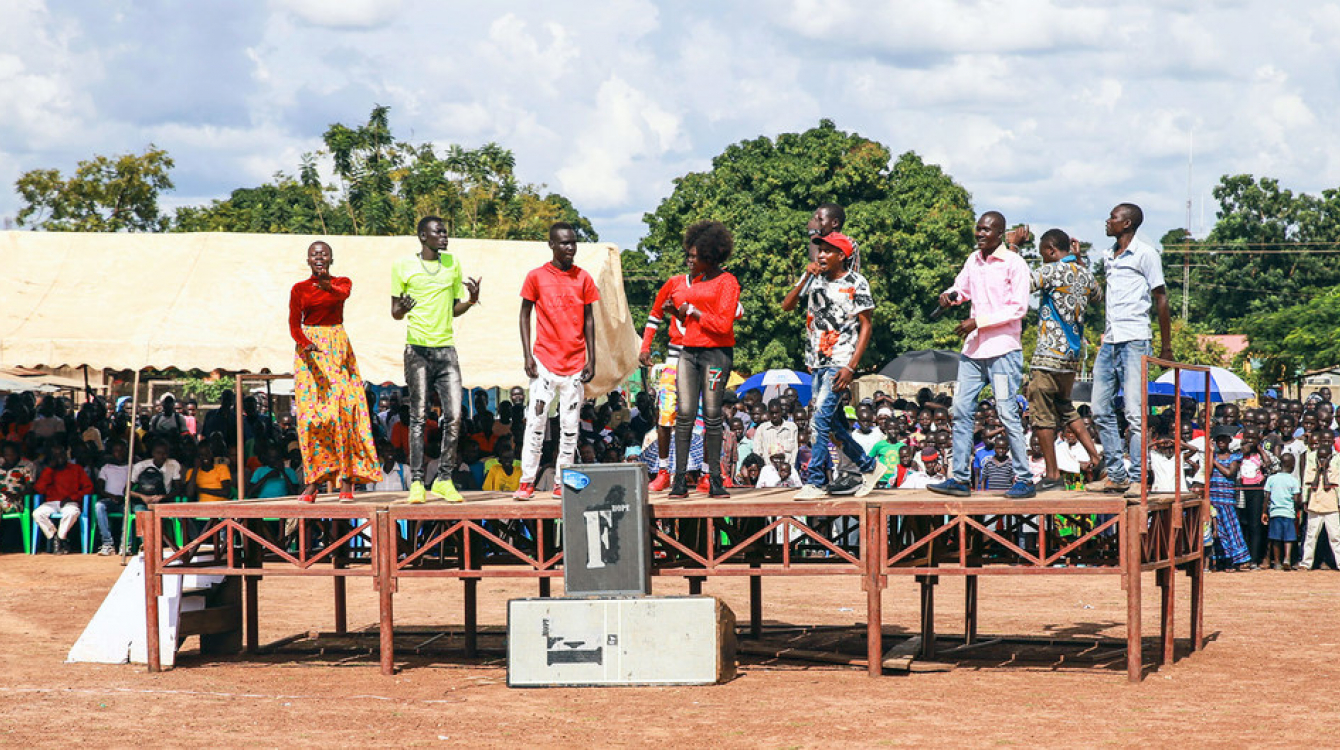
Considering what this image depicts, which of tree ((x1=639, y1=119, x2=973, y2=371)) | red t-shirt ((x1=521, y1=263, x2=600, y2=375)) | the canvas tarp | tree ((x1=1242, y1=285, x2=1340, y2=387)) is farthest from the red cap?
tree ((x1=1242, y1=285, x2=1340, y2=387))

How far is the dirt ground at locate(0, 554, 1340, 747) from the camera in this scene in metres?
8.55

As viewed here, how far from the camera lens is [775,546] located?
1212cm

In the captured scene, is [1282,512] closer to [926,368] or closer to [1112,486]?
[1112,486]

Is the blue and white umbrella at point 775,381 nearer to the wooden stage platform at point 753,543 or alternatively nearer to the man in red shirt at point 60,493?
the man in red shirt at point 60,493

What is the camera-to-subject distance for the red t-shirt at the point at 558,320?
10344mm

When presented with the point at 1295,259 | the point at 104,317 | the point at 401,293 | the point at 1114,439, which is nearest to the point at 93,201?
the point at 104,317

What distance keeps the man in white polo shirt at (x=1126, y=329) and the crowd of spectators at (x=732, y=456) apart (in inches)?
214

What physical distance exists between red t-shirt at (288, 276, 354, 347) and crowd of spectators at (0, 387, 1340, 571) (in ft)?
18.8

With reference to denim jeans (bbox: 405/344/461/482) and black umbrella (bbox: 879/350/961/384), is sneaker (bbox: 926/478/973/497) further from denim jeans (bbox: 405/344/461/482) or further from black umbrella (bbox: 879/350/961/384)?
black umbrella (bbox: 879/350/961/384)

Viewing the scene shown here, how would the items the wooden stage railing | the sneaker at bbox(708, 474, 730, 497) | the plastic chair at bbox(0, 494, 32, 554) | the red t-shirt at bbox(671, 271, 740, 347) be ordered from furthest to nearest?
the plastic chair at bbox(0, 494, 32, 554) < the sneaker at bbox(708, 474, 730, 497) < the red t-shirt at bbox(671, 271, 740, 347) < the wooden stage railing

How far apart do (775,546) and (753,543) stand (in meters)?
1.13

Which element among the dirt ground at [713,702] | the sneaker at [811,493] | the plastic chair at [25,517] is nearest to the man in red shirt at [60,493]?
the plastic chair at [25,517]

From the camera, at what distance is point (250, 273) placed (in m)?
18.3

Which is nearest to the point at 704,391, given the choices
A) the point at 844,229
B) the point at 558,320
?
the point at 558,320
